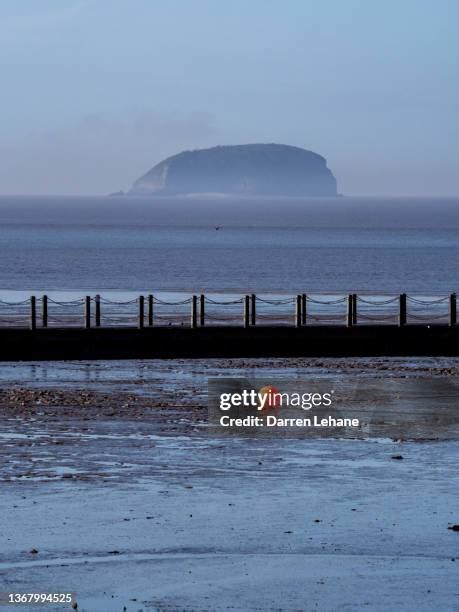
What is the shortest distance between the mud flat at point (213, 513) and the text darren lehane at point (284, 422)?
787 mm

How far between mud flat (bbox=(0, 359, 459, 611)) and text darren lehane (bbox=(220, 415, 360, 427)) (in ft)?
2.58

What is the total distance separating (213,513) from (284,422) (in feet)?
27.9

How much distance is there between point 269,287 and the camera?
101 m

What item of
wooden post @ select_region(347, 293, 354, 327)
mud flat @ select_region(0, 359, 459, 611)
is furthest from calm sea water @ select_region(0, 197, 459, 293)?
mud flat @ select_region(0, 359, 459, 611)

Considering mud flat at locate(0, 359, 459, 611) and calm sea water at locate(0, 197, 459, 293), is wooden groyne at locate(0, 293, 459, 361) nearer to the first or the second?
mud flat at locate(0, 359, 459, 611)

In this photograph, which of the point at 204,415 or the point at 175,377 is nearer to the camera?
the point at 204,415

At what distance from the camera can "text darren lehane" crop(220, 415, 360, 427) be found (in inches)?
1132

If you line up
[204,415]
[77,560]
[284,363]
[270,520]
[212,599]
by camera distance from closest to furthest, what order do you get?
[212,599]
[77,560]
[270,520]
[204,415]
[284,363]

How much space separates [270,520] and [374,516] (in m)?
1.44

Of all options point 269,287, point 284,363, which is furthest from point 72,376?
point 269,287

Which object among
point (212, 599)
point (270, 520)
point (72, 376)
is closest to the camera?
point (212, 599)

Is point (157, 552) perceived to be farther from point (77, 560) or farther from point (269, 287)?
point (269, 287)

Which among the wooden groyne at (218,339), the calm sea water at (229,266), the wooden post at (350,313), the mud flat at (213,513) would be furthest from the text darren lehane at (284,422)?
the calm sea water at (229,266)

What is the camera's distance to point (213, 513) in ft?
67.3
